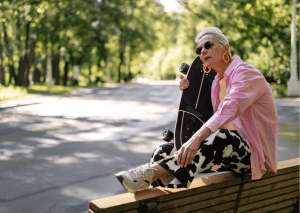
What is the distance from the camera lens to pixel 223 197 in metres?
2.30

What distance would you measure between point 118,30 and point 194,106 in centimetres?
4316

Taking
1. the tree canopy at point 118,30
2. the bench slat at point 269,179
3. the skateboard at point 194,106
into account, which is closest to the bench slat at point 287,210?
the bench slat at point 269,179

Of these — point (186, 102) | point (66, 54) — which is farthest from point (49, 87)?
point (186, 102)

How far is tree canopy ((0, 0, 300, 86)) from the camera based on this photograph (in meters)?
22.0

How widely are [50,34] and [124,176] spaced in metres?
28.8

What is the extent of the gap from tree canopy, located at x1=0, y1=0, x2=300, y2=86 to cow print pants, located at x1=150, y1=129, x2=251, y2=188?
36.8 feet

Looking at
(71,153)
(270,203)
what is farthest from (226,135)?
(71,153)

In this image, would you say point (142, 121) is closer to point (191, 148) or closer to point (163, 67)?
point (191, 148)

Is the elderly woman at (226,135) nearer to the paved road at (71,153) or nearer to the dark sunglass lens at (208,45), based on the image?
the dark sunglass lens at (208,45)

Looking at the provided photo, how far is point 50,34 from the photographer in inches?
1145

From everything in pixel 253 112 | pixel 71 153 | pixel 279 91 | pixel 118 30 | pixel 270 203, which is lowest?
pixel 279 91

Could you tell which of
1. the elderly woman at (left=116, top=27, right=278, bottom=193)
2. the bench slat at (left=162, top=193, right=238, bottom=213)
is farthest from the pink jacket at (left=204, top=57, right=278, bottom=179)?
the bench slat at (left=162, top=193, right=238, bottom=213)

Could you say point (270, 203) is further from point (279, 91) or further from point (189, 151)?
point (279, 91)

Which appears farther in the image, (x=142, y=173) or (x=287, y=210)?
(x=287, y=210)
